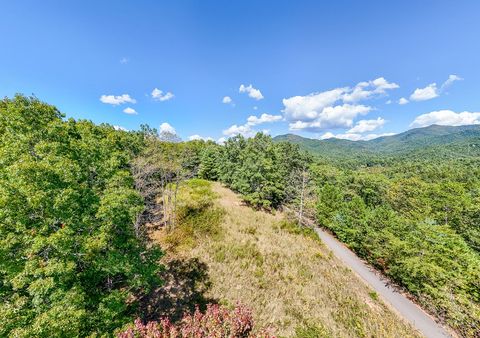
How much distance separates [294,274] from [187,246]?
9.89 m

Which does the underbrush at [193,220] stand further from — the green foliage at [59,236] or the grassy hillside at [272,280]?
the green foliage at [59,236]

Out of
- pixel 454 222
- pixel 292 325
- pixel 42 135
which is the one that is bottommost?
pixel 454 222

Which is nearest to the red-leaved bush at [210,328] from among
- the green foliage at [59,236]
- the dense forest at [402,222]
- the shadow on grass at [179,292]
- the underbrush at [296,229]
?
the green foliage at [59,236]

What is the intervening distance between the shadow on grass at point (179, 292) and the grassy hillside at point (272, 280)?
0.23 feet

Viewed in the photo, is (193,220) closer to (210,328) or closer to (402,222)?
(210,328)

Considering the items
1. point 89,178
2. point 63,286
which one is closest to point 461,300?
point 63,286

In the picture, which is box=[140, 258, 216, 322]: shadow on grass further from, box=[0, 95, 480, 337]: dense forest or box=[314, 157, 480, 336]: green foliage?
box=[314, 157, 480, 336]: green foliage

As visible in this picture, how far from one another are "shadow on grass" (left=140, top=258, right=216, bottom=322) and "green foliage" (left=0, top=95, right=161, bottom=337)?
3.87 metres

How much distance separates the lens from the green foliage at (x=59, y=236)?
6.52 m

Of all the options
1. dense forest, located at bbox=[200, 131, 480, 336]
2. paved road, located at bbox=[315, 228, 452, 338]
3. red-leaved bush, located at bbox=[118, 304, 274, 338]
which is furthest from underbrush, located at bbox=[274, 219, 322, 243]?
red-leaved bush, located at bbox=[118, 304, 274, 338]

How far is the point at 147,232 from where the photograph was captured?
2231cm

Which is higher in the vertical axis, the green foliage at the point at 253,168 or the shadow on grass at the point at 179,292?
the green foliage at the point at 253,168

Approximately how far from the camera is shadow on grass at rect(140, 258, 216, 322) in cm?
1270

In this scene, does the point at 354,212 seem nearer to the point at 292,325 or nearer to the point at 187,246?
the point at 292,325
